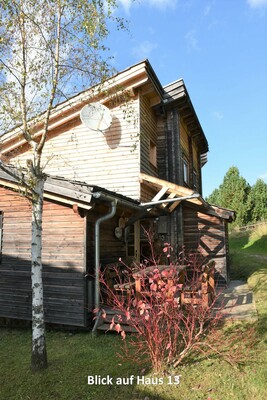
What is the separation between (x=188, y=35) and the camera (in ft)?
21.6

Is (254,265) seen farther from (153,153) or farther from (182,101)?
(182,101)

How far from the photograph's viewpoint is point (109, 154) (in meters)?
10.6

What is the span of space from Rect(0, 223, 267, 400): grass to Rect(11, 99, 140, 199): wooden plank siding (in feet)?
17.5

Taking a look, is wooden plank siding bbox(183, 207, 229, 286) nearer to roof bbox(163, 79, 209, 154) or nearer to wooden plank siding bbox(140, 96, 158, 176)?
wooden plank siding bbox(140, 96, 158, 176)

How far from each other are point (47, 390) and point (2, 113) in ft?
15.0

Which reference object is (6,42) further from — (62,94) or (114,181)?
(114,181)

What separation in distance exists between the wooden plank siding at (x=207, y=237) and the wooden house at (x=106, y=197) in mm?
39

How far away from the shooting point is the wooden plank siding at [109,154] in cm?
1016

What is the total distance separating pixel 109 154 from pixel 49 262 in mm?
4661

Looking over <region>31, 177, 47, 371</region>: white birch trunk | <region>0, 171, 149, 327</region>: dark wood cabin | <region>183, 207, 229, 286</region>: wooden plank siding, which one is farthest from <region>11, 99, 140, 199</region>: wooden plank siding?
<region>31, 177, 47, 371</region>: white birch trunk

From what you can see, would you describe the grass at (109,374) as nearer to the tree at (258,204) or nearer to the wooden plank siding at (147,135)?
the wooden plank siding at (147,135)

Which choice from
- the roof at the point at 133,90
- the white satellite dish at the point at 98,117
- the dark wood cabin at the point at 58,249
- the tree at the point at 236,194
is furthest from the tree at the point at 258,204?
the dark wood cabin at the point at 58,249

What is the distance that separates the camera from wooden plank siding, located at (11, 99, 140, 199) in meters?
10.2

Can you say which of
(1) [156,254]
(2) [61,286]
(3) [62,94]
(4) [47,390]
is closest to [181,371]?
(4) [47,390]
